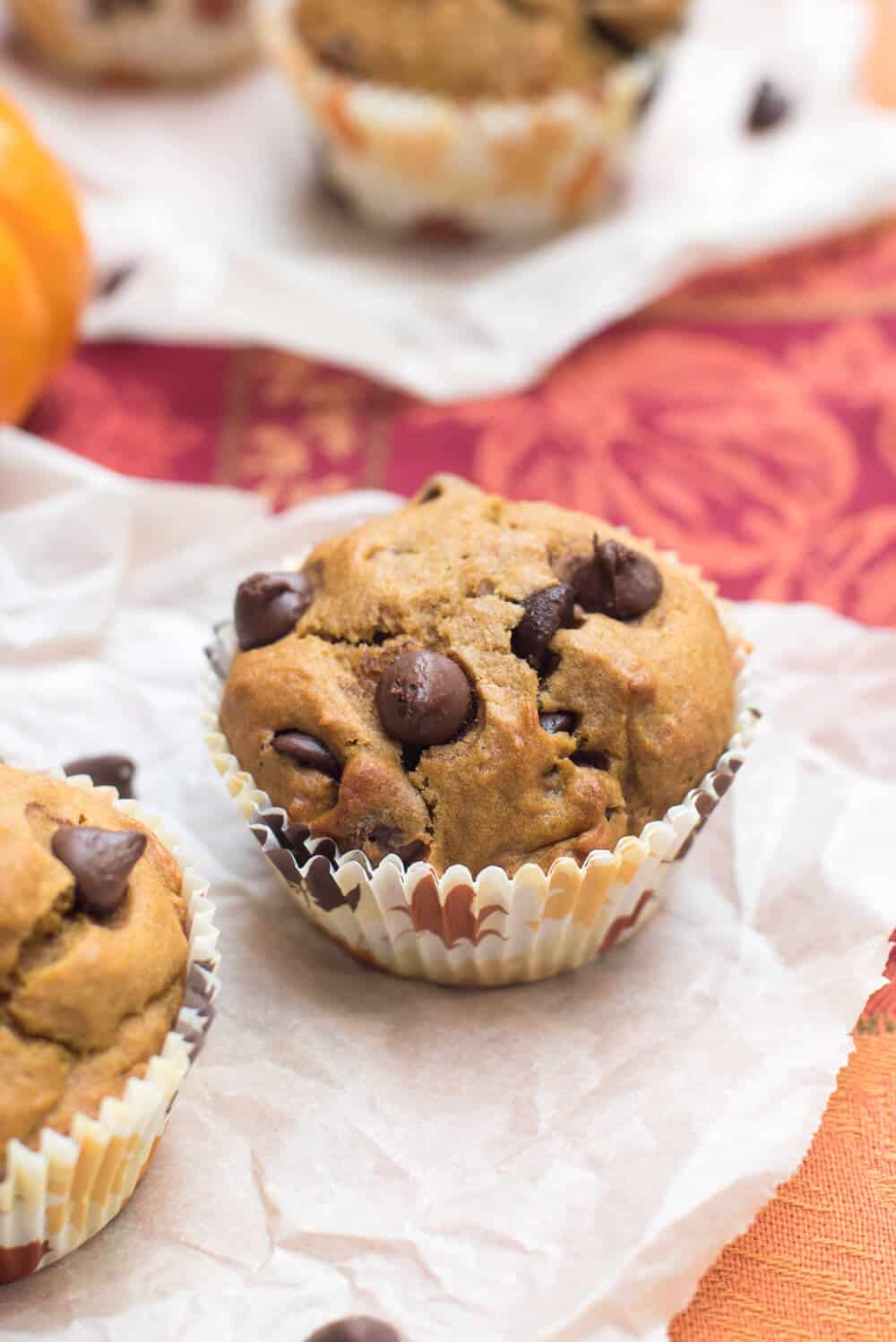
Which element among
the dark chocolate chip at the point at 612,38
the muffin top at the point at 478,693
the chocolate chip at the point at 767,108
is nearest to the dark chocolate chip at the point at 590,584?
the muffin top at the point at 478,693

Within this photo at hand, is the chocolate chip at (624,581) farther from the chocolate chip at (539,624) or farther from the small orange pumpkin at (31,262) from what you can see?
the small orange pumpkin at (31,262)

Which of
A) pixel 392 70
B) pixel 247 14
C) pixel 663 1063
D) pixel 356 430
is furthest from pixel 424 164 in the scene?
pixel 663 1063

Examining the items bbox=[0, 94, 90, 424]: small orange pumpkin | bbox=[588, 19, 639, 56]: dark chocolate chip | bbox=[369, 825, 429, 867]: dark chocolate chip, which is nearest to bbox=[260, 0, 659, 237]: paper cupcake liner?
bbox=[588, 19, 639, 56]: dark chocolate chip

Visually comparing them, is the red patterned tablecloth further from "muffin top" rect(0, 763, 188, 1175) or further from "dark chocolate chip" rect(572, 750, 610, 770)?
"muffin top" rect(0, 763, 188, 1175)

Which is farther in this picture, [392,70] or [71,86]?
[71,86]

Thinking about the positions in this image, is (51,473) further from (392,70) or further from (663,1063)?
(663,1063)
